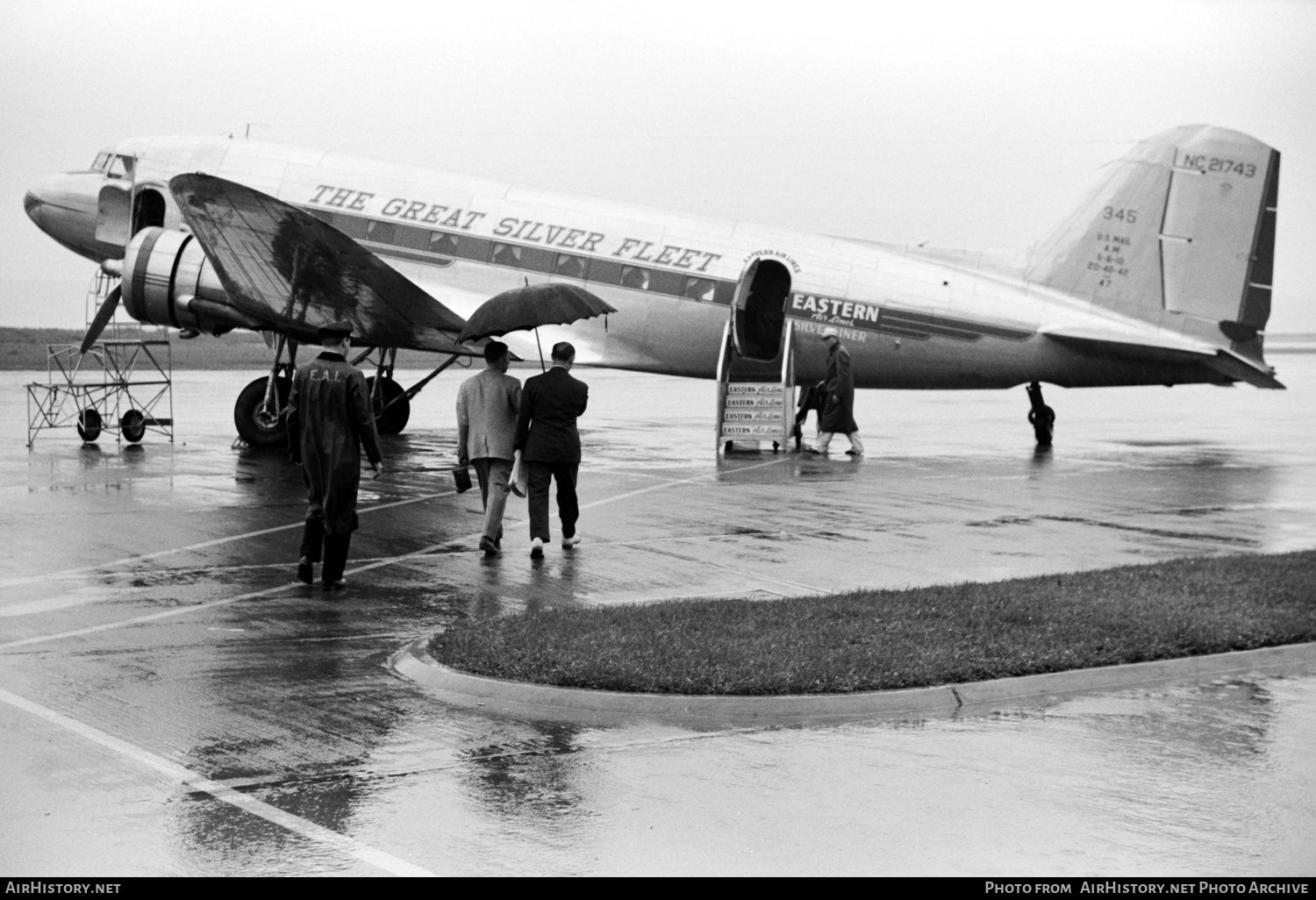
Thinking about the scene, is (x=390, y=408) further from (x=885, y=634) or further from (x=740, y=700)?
(x=740, y=700)

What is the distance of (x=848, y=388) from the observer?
22.9 meters

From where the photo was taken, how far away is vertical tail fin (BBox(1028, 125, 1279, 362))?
23.2 m

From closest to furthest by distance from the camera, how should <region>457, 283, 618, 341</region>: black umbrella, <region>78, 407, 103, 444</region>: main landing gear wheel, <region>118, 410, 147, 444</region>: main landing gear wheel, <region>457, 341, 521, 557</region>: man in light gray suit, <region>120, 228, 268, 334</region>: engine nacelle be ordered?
<region>457, 341, 521, 557</region>: man in light gray suit < <region>457, 283, 618, 341</region>: black umbrella < <region>120, 228, 268, 334</region>: engine nacelle < <region>78, 407, 103, 444</region>: main landing gear wheel < <region>118, 410, 147, 444</region>: main landing gear wheel

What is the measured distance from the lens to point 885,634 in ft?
32.1

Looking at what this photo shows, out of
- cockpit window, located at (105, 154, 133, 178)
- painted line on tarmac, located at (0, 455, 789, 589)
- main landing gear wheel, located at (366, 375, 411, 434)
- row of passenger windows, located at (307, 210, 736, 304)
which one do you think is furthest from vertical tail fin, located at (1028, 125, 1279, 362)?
cockpit window, located at (105, 154, 133, 178)

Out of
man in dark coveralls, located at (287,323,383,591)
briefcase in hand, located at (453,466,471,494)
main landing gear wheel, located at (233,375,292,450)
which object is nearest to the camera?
man in dark coveralls, located at (287,323,383,591)

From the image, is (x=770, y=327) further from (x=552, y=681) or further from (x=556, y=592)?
(x=552, y=681)

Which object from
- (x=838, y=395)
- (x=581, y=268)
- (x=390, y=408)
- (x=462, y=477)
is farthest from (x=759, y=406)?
(x=462, y=477)

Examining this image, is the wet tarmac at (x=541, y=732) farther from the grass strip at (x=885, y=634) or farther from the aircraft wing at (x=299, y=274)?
the aircraft wing at (x=299, y=274)

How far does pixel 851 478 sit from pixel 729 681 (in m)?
11.9

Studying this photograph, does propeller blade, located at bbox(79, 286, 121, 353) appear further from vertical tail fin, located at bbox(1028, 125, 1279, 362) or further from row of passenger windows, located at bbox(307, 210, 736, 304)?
vertical tail fin, located at bbox(1028, 125, 1279, 362)

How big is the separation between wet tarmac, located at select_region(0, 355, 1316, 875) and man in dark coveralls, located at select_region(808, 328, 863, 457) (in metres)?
4.90

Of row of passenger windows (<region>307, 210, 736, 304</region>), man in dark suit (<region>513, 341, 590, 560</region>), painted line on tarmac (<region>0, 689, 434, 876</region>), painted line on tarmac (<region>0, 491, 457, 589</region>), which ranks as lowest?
painted line on tarmac (<region>0, 491, 457, 589</region>)

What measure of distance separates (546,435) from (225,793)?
722cm
